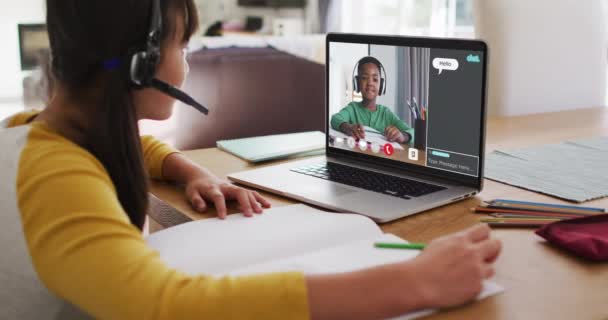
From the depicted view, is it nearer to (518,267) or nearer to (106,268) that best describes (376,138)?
(518,267)

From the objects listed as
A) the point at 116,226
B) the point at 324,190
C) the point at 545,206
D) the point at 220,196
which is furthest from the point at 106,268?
the point at 545,206

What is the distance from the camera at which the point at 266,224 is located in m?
0.91

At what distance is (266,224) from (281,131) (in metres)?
1.26

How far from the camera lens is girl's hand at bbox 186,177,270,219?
3.22 ft

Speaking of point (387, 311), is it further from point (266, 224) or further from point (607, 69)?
point (607, 69)

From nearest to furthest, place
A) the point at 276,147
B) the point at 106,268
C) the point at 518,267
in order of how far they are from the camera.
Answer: the point at 106,268
the point at 518,267
the point at 276,147

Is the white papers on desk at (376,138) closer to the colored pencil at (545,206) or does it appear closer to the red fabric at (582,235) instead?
the colored pencil at (545,206)

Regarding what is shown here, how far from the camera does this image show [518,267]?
0.78 metres

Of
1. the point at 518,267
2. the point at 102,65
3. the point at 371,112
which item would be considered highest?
the point at 102,65

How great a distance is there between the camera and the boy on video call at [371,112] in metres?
1.14

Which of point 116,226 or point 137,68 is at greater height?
point 137,68

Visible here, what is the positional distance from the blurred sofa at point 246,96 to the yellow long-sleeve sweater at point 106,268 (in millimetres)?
1221

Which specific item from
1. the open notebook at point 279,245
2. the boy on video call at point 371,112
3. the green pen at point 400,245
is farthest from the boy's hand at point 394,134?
the green pen at point 400,245

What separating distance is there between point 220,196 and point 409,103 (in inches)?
13.6
